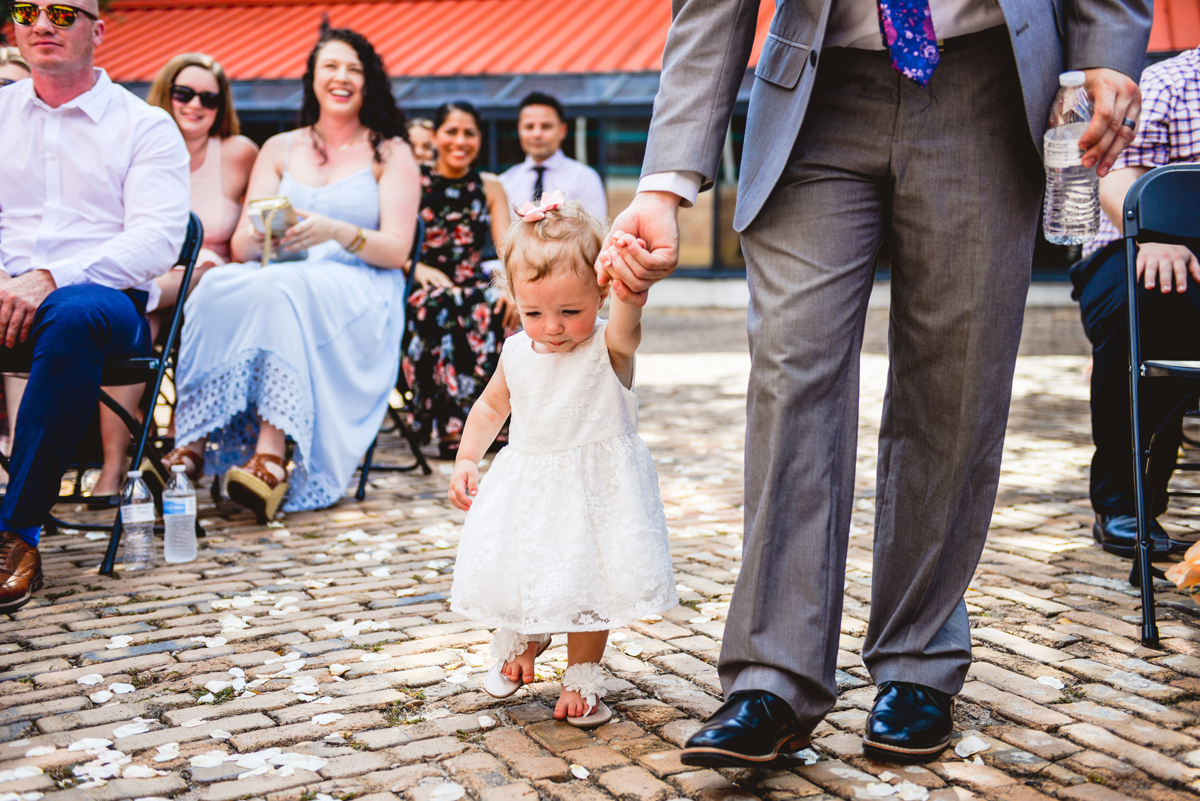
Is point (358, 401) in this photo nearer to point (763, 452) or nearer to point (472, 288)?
point (472, 288)

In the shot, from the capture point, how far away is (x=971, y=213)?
7.05ft

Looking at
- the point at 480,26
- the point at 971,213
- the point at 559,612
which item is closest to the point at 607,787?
the point at 559,612

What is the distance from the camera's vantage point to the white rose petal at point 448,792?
2.11 m

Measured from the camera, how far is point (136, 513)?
12.9 feet

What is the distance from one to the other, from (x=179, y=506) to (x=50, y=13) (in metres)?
1.95

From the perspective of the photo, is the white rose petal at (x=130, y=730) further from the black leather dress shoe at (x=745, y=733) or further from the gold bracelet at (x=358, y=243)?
the gold bracelet at (x=358, y=243)

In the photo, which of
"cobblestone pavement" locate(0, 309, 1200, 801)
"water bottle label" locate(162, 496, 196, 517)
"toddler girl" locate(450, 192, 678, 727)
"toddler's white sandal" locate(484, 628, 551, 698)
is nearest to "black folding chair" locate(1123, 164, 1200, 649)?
"cobblestone pavement" locate(0, 309, 1200, 801)

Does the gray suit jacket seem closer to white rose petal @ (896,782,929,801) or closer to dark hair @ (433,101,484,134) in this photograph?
white rose petal @ (896,782,929,801)

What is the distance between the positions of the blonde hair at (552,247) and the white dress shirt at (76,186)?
235 centimetres

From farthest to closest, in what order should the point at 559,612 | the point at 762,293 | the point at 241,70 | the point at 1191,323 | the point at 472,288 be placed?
the point at 241,70
the point at 472,288
the point at 1191,323
the point at 559,612
the point at 762,293

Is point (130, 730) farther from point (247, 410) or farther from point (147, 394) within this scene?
point (247, 410)

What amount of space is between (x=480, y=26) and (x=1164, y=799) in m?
17.3

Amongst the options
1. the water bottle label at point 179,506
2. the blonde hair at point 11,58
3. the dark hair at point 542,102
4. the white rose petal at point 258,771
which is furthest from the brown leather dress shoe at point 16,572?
the dark hair at point 542,102

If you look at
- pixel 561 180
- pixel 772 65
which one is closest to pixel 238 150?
pixel 561 180
